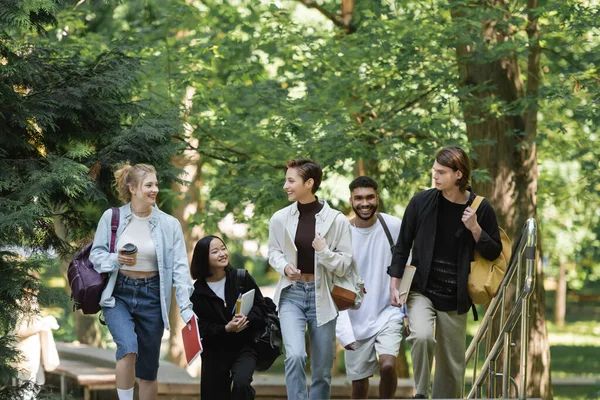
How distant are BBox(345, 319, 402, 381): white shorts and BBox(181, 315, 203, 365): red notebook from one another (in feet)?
4.34

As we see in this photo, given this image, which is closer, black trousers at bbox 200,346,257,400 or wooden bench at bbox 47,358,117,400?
black trousers at bbox 200,346,257,400

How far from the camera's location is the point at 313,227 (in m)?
6.67

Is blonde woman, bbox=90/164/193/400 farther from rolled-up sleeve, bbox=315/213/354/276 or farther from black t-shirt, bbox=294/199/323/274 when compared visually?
rolled-up sleeve, bbox=315/213/354/276

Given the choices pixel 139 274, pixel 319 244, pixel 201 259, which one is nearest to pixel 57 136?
pixel 201 259

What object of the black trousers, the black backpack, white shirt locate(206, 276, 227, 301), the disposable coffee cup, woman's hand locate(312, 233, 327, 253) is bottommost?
the black trousers

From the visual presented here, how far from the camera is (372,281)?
7.23 metres

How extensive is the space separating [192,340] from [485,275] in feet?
6.63

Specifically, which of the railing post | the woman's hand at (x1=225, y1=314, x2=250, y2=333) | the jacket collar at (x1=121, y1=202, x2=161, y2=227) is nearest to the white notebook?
the woman's hand at (x1=225, y1=314, x2=250, y2=333)

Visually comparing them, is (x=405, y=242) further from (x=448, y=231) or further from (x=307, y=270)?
(x=307, y=270)

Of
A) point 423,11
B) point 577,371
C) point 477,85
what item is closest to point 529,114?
point 477,85

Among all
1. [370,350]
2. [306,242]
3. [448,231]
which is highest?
[448,231]

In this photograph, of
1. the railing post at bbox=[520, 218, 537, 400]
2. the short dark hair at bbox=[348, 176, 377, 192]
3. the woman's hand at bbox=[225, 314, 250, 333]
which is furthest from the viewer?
the short dark hair at bbox=[348, 176, 377, 192]

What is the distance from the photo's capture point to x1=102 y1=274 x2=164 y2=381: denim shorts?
20.7ft

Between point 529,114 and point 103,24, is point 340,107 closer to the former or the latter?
point 529,114
